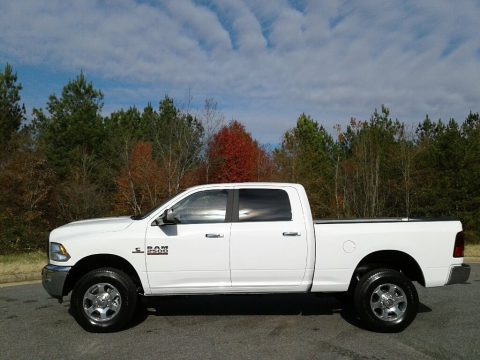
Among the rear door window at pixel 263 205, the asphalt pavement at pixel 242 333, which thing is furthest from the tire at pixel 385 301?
the rear door window at pixel 263 205

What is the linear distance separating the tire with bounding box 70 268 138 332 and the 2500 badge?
1.46 ft

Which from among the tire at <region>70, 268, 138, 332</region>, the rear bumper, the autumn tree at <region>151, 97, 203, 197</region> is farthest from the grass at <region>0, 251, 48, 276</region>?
the autumn tree at <region>151, 97, 203, 197</region>

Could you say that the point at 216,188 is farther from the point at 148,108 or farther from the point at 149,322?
the point at 148,108

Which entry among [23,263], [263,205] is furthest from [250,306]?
[23,263]

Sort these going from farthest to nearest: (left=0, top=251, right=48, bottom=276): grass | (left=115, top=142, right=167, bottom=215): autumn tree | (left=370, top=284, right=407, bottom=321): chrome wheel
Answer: (left=115, top=142, right=167, bottom=215): autumn tree, (left=0, top=251, right=48, bottom=276): grass, (left=370, top=284, right=407, bottom=321): chrome wheel

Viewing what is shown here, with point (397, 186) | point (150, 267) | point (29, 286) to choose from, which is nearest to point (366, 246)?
point (150, 267)

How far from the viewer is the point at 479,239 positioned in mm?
20984

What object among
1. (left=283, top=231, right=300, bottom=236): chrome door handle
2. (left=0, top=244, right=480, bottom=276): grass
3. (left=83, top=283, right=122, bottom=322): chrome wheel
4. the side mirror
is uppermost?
the side mirror

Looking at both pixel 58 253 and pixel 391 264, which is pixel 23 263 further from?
pixel 391 264

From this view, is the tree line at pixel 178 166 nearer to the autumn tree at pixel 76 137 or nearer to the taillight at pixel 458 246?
the autumn tree at pixel 76 137

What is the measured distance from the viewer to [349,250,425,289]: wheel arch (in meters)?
6.34

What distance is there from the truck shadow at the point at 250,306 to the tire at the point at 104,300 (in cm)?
46

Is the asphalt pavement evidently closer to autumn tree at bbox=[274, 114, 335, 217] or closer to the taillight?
the taillight

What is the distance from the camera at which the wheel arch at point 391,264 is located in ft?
20.8
